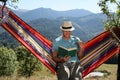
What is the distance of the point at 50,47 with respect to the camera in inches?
369

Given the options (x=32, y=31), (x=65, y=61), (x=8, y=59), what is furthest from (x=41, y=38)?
(x=8, y=59)

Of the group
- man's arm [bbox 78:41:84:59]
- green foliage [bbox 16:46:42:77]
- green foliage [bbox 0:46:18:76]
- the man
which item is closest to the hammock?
man's arm [bbox 78:41:84:59]

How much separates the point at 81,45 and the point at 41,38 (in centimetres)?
161

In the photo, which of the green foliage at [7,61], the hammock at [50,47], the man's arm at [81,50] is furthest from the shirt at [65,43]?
the green foliage at [7,61]

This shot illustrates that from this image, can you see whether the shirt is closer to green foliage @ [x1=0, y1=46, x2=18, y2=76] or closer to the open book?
the open book

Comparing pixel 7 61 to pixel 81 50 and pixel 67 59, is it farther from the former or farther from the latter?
pixel 67 59

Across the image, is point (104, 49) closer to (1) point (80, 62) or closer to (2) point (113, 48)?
(2) point (113, 48)

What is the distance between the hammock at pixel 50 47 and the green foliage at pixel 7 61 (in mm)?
43994

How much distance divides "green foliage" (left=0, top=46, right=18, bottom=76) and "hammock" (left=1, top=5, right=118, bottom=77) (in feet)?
144

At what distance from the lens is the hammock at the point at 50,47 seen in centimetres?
902

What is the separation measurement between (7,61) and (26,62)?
224 inches

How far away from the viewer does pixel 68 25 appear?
8102 millimetres

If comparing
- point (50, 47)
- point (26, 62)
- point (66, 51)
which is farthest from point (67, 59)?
point (26, 62)

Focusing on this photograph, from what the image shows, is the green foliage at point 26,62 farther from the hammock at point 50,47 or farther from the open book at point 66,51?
the open book at point 66,51
